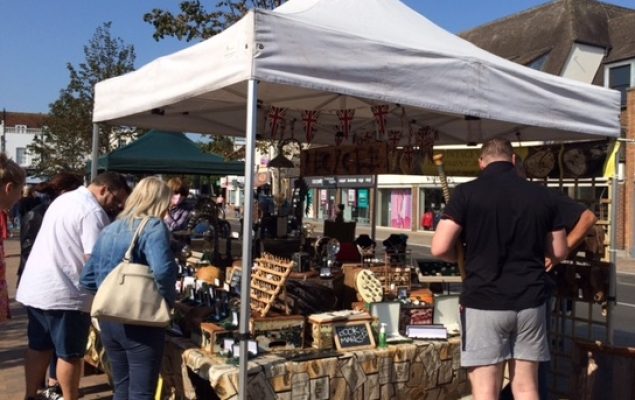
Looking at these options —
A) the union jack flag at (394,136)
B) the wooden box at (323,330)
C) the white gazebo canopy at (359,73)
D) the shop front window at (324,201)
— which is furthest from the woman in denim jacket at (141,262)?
the shop front window at (324,201)

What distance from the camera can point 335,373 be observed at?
3.49 meters

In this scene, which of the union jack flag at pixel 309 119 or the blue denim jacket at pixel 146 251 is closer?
the blue denim jacket at pixel 146 251

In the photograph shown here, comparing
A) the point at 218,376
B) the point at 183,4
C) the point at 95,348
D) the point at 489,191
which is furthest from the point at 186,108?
the point at 183,4

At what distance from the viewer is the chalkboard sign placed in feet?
12.0

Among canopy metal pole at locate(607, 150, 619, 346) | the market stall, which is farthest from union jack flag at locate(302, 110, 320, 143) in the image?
canopy metal pole at locate(607, 150, 619, 346)

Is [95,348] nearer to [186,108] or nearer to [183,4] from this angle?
[186,108]

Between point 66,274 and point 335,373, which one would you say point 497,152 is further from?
point 66,274

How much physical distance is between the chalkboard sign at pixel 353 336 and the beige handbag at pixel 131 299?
44.8 inches

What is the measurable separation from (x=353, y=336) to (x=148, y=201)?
150 cm

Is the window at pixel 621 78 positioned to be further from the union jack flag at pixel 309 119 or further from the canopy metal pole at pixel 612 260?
the canopy metal pole at pixel 612 260

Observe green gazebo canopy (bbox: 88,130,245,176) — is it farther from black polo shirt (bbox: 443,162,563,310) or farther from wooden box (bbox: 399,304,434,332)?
black polo shirt (bbox: 443,162,563,310)

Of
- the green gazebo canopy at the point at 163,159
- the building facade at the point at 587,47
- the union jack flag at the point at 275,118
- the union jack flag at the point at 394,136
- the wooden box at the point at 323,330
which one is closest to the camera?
the wooden box at the point at 323,330

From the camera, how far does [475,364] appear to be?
296 centimetres

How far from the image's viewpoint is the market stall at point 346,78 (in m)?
3.13
